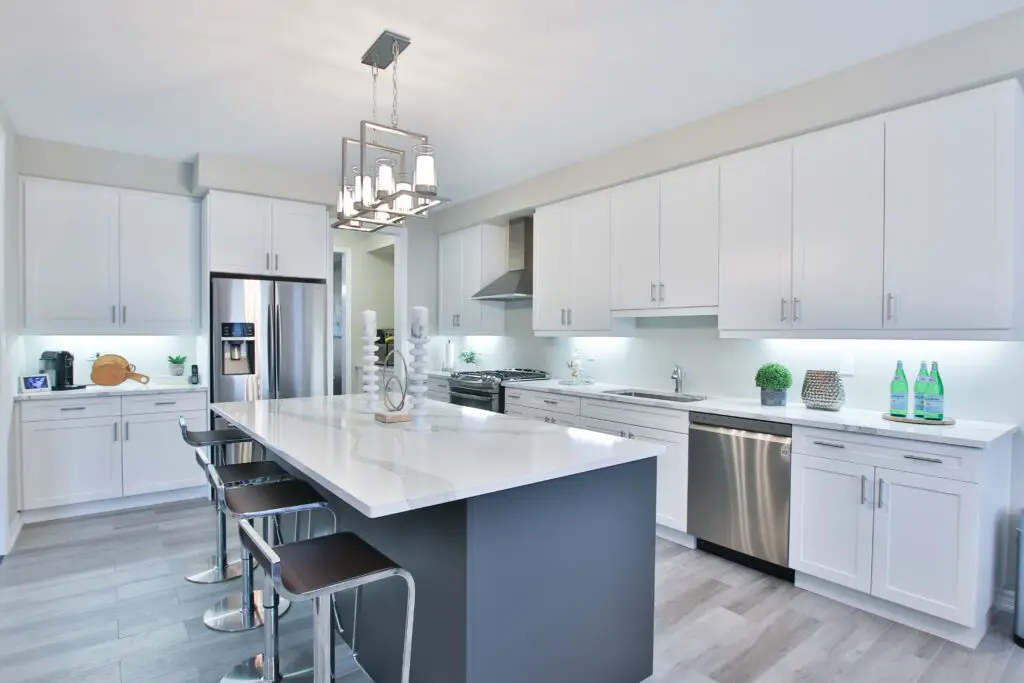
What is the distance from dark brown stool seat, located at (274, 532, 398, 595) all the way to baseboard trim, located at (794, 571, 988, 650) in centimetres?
236

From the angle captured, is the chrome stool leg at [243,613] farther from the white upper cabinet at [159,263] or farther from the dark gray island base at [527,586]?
the white upper cabinet at [159,263]

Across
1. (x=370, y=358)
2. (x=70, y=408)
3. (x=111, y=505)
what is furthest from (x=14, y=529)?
(x=370, y=358)

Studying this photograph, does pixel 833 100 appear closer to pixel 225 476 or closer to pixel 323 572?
pixel 323 572

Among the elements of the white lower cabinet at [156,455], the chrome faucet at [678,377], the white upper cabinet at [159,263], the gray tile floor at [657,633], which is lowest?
the gray tile floor at [657,633]

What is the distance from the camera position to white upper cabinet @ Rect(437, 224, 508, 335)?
5566mm

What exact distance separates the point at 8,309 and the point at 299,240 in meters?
1.96

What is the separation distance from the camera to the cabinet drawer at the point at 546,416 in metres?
4.20

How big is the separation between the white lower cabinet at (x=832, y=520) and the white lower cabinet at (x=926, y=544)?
55mm

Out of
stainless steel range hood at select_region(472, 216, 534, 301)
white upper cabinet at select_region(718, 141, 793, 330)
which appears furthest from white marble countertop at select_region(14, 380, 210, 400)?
white upper cabinet at select_region(718, 141, 793, 330)

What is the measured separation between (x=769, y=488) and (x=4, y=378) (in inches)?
178

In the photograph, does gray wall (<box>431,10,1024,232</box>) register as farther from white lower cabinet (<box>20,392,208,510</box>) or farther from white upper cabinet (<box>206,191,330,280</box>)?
white lower cabinet (<box>20,392,208,510</box>)

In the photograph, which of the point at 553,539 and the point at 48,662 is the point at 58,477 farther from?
the point at 553,539

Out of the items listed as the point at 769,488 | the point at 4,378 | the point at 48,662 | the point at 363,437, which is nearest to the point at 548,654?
the point at 363,437

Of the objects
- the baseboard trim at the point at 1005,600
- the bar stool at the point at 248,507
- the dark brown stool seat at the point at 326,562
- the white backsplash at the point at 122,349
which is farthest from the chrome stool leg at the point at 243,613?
the baseboard trim at the point at 1005,600
